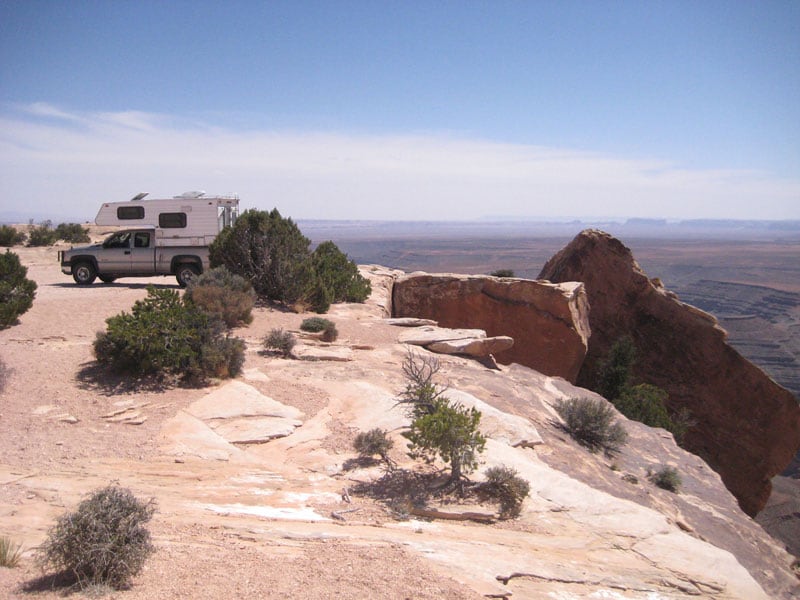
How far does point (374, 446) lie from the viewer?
24.3ft

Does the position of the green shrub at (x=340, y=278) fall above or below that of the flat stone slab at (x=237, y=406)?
above

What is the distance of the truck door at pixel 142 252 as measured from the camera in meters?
18.4

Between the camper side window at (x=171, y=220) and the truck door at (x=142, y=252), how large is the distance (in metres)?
0.50

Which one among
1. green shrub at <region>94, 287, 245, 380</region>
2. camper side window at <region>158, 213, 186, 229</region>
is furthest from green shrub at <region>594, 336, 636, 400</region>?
camper side window at <region>158, 213, 186, 229</region>

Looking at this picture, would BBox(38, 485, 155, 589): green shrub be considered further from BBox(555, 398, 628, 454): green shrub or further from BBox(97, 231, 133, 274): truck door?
BBox(97, 231, 133, 274): truck door

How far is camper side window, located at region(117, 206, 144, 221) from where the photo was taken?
18.7 m

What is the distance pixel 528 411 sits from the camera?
34.2 feet

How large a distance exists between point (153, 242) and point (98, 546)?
15.8m

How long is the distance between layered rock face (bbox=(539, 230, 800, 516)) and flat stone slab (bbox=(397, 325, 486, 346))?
801 centimetres

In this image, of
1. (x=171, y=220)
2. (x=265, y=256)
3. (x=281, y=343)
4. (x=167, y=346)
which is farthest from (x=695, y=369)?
(x=171, y=220)

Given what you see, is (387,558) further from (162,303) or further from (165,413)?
(162,303)

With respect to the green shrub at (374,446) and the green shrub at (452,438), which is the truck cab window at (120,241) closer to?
the green shrub at (374,446)

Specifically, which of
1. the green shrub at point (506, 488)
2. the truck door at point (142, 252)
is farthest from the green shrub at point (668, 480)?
the truck door at point (142, 252)

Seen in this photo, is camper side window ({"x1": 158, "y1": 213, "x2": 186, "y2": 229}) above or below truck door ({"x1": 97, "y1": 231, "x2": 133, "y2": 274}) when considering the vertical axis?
above
